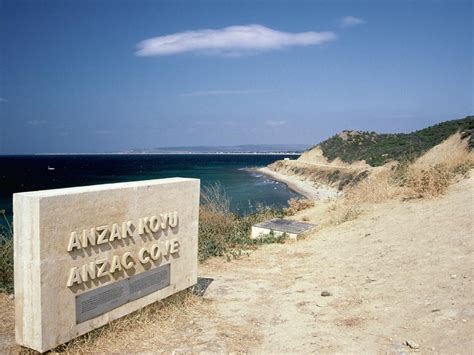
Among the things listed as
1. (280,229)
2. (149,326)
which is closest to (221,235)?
(280,229)

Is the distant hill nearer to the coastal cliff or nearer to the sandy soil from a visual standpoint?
the coastal cliff

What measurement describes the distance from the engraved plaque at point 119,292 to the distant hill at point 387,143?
2565cm

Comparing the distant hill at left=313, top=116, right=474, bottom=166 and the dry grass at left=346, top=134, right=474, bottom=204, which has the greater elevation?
the distant hill at left=313, top=116, right=474, bottom=166

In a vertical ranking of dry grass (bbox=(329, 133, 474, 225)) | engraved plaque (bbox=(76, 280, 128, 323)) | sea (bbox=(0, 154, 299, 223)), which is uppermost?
dry grass (bbox=(329, 133, 474, 225))

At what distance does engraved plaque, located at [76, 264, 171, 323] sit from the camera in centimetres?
469

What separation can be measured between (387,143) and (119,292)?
57.9 metres

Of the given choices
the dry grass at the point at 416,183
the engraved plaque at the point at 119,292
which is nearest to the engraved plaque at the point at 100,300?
the engraved plaque at the point at 119,292

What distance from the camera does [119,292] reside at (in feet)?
16.8

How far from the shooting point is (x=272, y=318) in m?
5.82

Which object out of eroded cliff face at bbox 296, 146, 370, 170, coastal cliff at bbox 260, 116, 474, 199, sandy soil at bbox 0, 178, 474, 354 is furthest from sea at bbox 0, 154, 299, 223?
eroded cliff face at bbox 296, 146, 370, 170

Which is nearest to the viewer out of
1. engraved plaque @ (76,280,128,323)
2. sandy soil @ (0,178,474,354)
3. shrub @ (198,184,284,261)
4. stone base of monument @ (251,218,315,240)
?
engraved plaque @ (76,280,128,323)

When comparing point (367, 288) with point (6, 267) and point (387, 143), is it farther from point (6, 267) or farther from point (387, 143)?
point (387, 143)

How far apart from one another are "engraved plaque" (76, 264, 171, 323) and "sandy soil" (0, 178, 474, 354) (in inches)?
13.6

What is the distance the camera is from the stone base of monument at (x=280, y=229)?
39.0 ft
